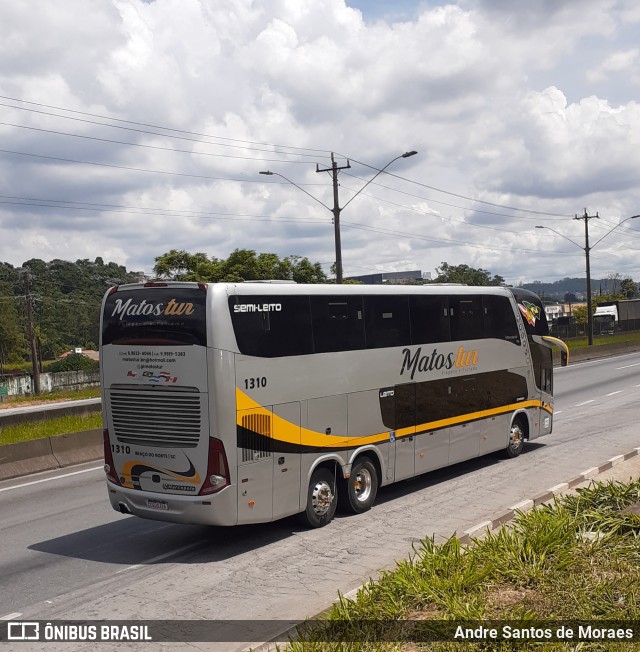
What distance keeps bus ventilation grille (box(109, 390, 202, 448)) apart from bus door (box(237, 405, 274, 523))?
2.07 feet

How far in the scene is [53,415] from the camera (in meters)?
24.7

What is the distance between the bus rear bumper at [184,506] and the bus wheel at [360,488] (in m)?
2.54

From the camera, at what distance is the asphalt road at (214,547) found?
8992 mm

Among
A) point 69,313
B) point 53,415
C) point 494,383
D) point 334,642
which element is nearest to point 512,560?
point 334,642

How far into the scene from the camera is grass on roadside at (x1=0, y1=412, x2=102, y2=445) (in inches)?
814

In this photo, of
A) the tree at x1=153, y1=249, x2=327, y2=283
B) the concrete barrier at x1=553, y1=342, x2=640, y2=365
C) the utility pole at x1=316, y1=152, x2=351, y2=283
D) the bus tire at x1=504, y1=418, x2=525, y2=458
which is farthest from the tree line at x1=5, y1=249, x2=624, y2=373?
the bus tire at x1=504, y1=418, x2=525, y2=458

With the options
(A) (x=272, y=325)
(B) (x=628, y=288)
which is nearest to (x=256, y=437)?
(A) (x=272, y=325)

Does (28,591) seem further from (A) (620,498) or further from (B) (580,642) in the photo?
(A) (620,498)

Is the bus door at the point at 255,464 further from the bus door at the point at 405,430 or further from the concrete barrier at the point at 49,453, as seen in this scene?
the concrete barrier at the point at 49,453

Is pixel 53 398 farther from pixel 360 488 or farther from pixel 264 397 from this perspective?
pixel 264 397

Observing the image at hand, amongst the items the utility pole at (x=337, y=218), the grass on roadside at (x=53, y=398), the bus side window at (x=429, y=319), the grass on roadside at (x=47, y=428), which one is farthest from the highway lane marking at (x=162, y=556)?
the grass on roadside at (x=53, y=398)

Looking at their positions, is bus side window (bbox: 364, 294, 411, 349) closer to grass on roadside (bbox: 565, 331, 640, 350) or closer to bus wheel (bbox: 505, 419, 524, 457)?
bus wheel (bbox: 505, 419, 524, 457)

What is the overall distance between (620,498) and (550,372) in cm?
862

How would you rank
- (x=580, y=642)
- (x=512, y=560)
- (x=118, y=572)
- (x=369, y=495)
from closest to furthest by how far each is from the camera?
(x=580, y=642) < (x=512, y=560) < (x=118, y=572) < (x=369, y=495)
